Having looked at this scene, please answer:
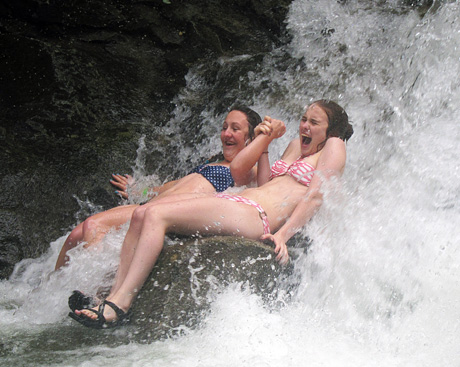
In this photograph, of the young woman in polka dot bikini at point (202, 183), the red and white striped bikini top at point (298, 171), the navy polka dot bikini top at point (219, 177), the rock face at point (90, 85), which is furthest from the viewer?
the rock face at point (90, 85)

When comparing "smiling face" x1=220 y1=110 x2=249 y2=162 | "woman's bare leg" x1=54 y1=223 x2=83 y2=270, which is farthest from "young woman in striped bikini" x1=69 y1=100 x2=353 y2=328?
"woman's bare leg" x1=54 y1=223 x2=83 y2=270

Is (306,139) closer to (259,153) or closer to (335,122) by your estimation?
(335,122)

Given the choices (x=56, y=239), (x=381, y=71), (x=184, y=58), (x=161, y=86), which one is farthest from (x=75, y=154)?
(x=381, y=71)

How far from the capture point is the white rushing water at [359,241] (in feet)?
10.4

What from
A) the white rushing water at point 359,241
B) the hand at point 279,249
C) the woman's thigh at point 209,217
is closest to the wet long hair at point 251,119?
the white rushing water at point 359,241

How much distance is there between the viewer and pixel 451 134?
16.9 feet

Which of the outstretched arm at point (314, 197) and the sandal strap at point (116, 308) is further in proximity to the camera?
the outstretched arm at point (314, 197)

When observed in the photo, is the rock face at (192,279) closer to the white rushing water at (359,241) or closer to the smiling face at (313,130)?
the white rushing water at (359,241)

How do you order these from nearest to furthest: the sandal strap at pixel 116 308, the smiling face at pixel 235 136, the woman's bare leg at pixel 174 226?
the sandal strap at pixel 116 308 < the woman's bare leg at pixel 174 226 < the smiling face at pixel 235 136

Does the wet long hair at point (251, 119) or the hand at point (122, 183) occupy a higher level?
the wet long hair at point (251, 119)

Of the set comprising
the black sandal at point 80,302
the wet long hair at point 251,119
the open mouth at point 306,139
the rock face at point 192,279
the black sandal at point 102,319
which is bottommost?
the black sandal at point 80,302

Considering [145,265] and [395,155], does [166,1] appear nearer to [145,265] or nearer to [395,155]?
[395,155]

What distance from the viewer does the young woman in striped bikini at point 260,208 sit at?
333cm

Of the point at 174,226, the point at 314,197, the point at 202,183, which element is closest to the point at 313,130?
the point at 314,197
